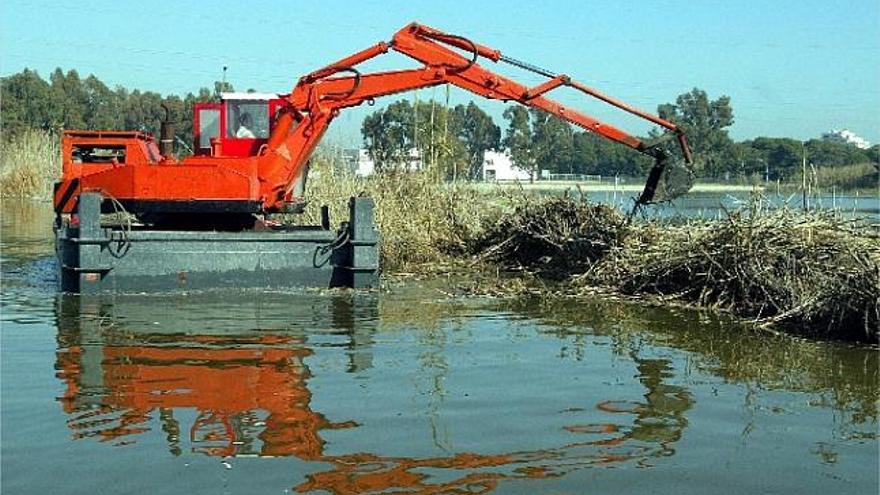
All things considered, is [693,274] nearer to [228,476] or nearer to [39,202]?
[228,476]

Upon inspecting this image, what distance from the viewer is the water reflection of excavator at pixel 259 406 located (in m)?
6.16

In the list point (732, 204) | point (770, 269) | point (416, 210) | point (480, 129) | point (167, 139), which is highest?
point (480, 129)

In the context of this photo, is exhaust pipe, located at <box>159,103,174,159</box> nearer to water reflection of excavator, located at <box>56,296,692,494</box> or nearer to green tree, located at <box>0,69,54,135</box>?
water reflection of excavator, located at <box>56,296,692,494</box>

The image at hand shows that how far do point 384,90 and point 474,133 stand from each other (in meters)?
28.3

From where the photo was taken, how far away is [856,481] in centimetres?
614

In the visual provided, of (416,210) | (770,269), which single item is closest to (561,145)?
(416,210)

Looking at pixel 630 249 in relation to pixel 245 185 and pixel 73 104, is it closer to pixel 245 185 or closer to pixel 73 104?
pixel 245 185

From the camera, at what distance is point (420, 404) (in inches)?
305

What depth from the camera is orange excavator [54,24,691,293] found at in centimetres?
1390

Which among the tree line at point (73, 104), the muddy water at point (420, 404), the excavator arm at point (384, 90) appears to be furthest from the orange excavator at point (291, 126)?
the tree line at point (73, 104)

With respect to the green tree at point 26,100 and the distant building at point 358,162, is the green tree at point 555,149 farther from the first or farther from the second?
the green tree at point 26,100

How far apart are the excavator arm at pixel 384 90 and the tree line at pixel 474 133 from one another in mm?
888

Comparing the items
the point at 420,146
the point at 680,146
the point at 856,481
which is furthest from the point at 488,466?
the point at 420,146

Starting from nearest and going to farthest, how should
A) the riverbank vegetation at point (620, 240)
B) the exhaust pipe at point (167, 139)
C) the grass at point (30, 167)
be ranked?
the riverbank vegetation at point (620, 240) → the exhaust pipe at point (167, 139) → the grass at point (30, 167)
